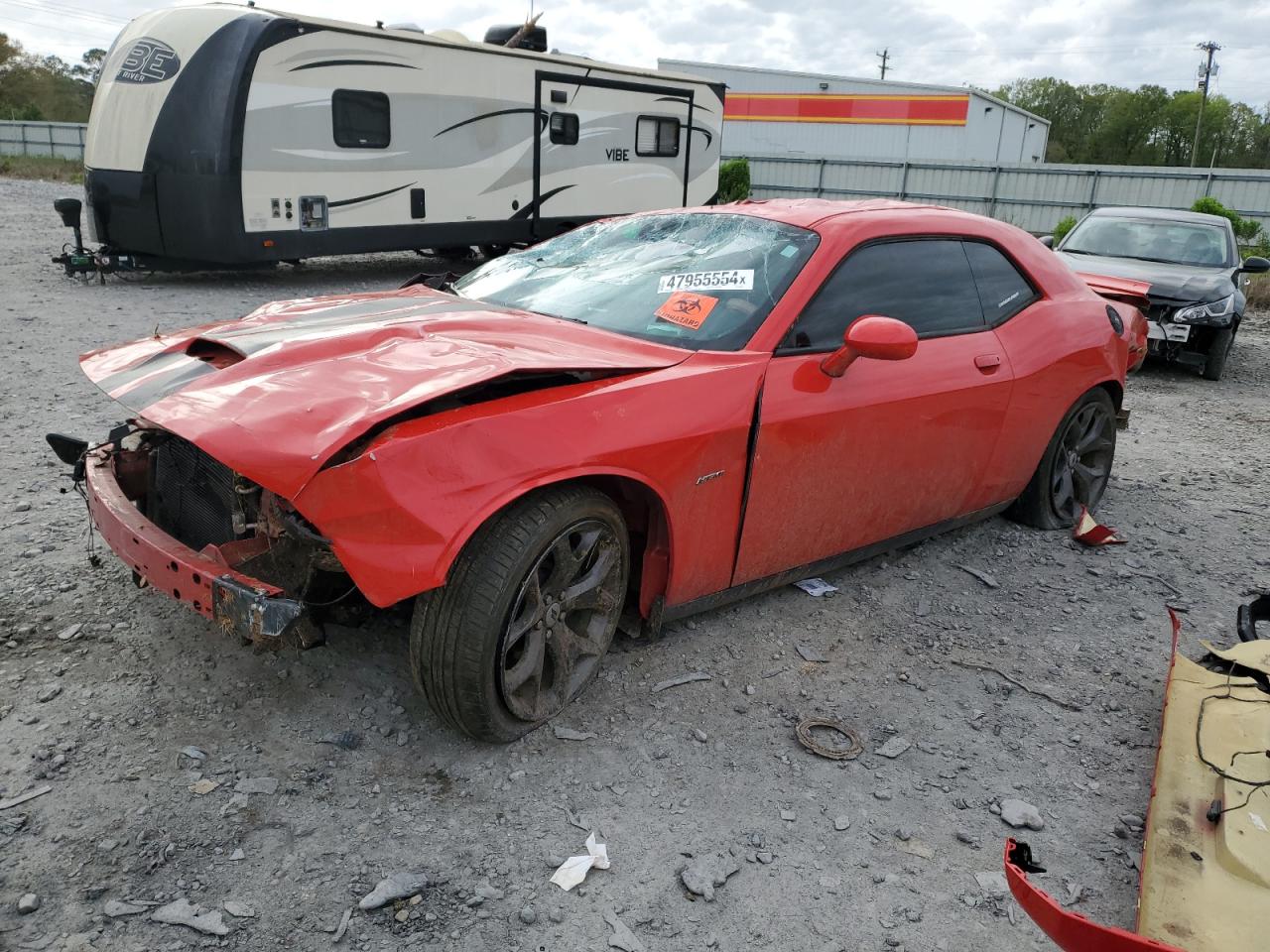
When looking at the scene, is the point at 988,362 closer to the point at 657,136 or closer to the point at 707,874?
the point at 707,874

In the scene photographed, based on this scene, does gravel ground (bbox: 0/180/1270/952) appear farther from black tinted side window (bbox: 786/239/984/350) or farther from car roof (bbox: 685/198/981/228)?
car roof (bbox: 685/198/981/228)

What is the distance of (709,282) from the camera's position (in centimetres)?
339

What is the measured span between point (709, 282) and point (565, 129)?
34.2 ft

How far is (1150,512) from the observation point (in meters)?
5.16

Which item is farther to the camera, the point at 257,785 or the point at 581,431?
the point at 581,431

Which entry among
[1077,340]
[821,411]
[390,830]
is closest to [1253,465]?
[1077,340]

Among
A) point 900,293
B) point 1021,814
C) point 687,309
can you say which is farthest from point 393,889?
point 900,293

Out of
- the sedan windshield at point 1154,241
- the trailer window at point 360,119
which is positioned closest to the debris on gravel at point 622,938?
the sedan windshield at point 1154,241

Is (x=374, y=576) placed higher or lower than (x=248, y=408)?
lower

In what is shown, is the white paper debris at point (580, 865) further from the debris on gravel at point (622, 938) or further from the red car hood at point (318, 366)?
the red car hood at point (318, 366)

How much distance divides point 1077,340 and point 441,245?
927 cm

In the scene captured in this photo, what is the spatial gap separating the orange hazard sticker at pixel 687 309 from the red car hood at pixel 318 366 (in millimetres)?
189

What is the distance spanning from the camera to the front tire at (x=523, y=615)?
8.21ft

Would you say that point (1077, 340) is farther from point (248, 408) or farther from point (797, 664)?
point (248, 408)
